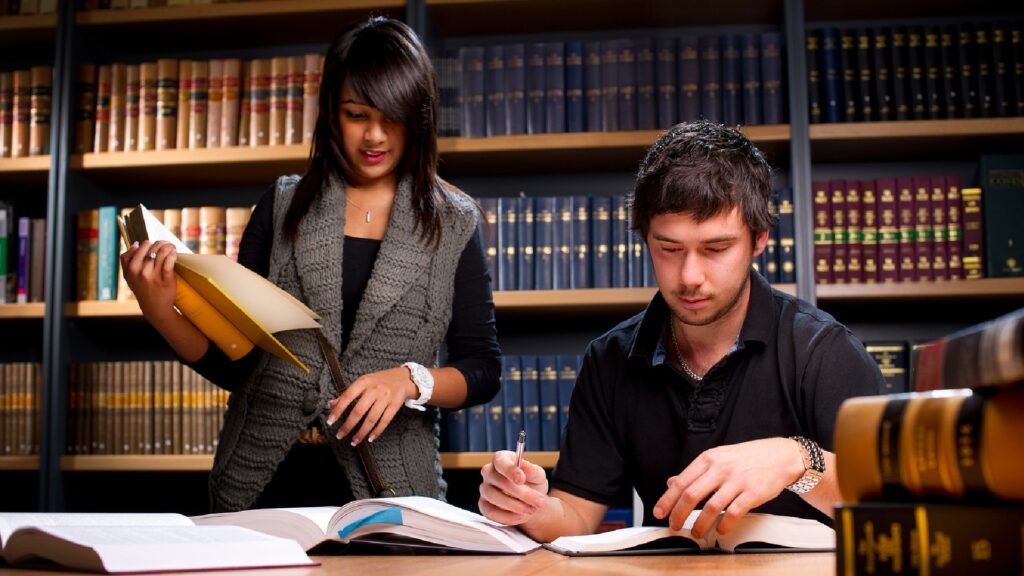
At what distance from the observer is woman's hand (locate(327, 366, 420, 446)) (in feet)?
4.76

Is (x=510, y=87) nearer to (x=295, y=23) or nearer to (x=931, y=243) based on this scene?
(x=295, y=23)

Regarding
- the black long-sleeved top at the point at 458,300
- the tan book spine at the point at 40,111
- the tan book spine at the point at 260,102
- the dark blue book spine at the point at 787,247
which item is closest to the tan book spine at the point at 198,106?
the tan book spine at the point at 260,102

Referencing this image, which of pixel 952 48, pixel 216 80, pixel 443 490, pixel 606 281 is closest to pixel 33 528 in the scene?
pixel 443 490

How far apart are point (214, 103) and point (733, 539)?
202 cm

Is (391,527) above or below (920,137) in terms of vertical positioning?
below

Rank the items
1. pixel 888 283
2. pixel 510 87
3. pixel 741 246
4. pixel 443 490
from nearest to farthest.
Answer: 1. pixel 741 246
2. pixel 443 490
3. pixel 888 283
4. pixel 510 87

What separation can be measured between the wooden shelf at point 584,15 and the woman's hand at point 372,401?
4.37 ft

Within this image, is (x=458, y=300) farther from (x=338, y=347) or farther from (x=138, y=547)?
(x=138, y=547)

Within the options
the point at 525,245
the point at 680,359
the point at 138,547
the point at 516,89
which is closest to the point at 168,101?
the point at 516,89

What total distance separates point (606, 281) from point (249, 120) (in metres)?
1.00

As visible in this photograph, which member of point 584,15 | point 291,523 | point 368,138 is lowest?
point 291,523

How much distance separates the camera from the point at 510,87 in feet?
8.33

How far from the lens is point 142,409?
258 centimetres

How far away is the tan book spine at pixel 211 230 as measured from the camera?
2.58 meters
